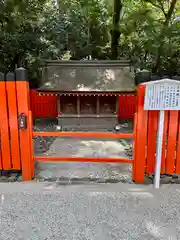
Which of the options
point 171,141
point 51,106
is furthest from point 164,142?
point 51,106

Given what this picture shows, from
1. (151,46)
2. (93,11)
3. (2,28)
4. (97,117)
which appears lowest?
(97,117)

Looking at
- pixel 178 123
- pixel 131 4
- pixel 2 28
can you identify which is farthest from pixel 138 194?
pixel 131 4

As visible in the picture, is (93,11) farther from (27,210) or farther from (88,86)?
(27,210)

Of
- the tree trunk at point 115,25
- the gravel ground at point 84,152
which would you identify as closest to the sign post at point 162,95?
the gravel ground at point 84,152

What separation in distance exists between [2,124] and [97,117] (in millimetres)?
8195

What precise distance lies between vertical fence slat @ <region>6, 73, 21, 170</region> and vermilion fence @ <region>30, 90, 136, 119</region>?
33.6ft

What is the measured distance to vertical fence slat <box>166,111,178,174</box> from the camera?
364 cm

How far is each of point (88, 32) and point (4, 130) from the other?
616 inches

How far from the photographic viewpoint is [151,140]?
146 inches

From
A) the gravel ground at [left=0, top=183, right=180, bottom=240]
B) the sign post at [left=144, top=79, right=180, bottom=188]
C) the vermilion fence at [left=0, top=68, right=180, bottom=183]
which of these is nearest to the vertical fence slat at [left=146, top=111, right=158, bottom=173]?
the vermilion fence at [left=0, top=68, right=180, bottom=183]

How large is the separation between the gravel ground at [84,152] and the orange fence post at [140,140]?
1.47ft

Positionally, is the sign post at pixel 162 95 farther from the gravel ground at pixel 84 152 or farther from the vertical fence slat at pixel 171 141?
the gravel ground at pixel 84 152

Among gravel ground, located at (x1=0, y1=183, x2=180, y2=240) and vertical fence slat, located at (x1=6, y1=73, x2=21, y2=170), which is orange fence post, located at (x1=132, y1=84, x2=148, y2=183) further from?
vertical fence slat, located at (x1=6, y1=73, x2=21, y2=170)

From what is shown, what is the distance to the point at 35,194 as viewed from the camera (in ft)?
10.9
